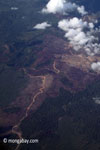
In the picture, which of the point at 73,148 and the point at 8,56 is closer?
the point at 73,148

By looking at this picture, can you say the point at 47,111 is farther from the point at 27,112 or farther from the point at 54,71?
the point at 54,71

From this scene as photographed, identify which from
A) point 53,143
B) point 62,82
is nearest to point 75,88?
point 62,82

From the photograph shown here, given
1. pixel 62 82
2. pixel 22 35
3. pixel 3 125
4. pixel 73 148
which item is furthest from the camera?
pixel 22 35

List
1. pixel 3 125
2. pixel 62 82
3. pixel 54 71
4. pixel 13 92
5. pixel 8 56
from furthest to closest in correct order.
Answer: pixel 8 56 < pixel 54 71 < pixel 62 82 < pixel 13 92 < pixel 3 125

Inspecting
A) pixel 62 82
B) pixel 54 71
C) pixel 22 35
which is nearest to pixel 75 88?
pixel 62 82

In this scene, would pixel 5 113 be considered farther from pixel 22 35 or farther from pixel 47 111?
pixel 22 35

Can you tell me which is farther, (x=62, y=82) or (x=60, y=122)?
(x=62, y=82)

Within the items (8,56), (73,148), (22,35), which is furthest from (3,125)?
(22,35)

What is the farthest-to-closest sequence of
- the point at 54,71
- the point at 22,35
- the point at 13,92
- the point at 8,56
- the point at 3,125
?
1. the point at 22,35
2. the point at 8,56
3. the point at 54,71
4. the point at 13,92
5. the point at 3,125

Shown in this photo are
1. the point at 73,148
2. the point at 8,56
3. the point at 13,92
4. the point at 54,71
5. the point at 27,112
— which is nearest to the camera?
the point at 73,148
